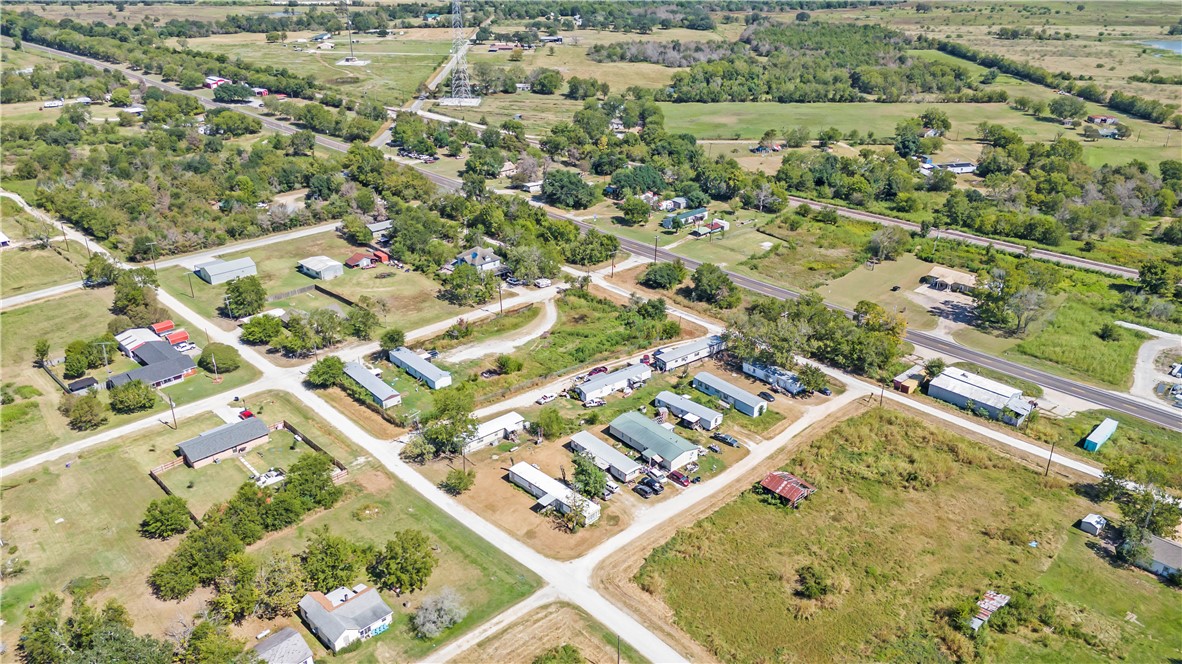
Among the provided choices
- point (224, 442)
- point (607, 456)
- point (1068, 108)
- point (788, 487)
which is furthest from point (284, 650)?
point (1068, 108)

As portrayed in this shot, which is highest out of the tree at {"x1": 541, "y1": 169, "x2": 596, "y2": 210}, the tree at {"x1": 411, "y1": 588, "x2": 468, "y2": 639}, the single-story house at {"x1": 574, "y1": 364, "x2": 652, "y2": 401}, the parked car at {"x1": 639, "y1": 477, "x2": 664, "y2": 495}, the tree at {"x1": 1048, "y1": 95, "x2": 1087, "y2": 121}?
the tree at {"x1": 1048, "y1": 95, "x2": 1087, "y2": 121}

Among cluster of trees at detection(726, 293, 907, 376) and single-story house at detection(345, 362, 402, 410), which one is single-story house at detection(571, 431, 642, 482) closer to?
single-story house at detection(345, 362, 402, 410)

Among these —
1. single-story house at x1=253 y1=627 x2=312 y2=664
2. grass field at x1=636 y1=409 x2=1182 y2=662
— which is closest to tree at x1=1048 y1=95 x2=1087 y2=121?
grass field at x1=636 y1=409 x2=1182 y2=662

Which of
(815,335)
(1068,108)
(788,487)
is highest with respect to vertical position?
(1068,108)

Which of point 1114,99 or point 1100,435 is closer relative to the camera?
point 1100,435

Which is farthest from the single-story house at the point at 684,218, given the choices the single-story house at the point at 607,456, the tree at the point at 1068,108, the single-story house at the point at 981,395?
the tree at the point at 1068,108

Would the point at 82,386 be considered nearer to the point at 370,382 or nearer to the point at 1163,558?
the point at 370,382

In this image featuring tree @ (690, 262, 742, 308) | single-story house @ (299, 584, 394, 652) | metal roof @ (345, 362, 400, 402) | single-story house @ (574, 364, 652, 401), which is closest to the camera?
single-story house @ (299, 584, 394, 652)
